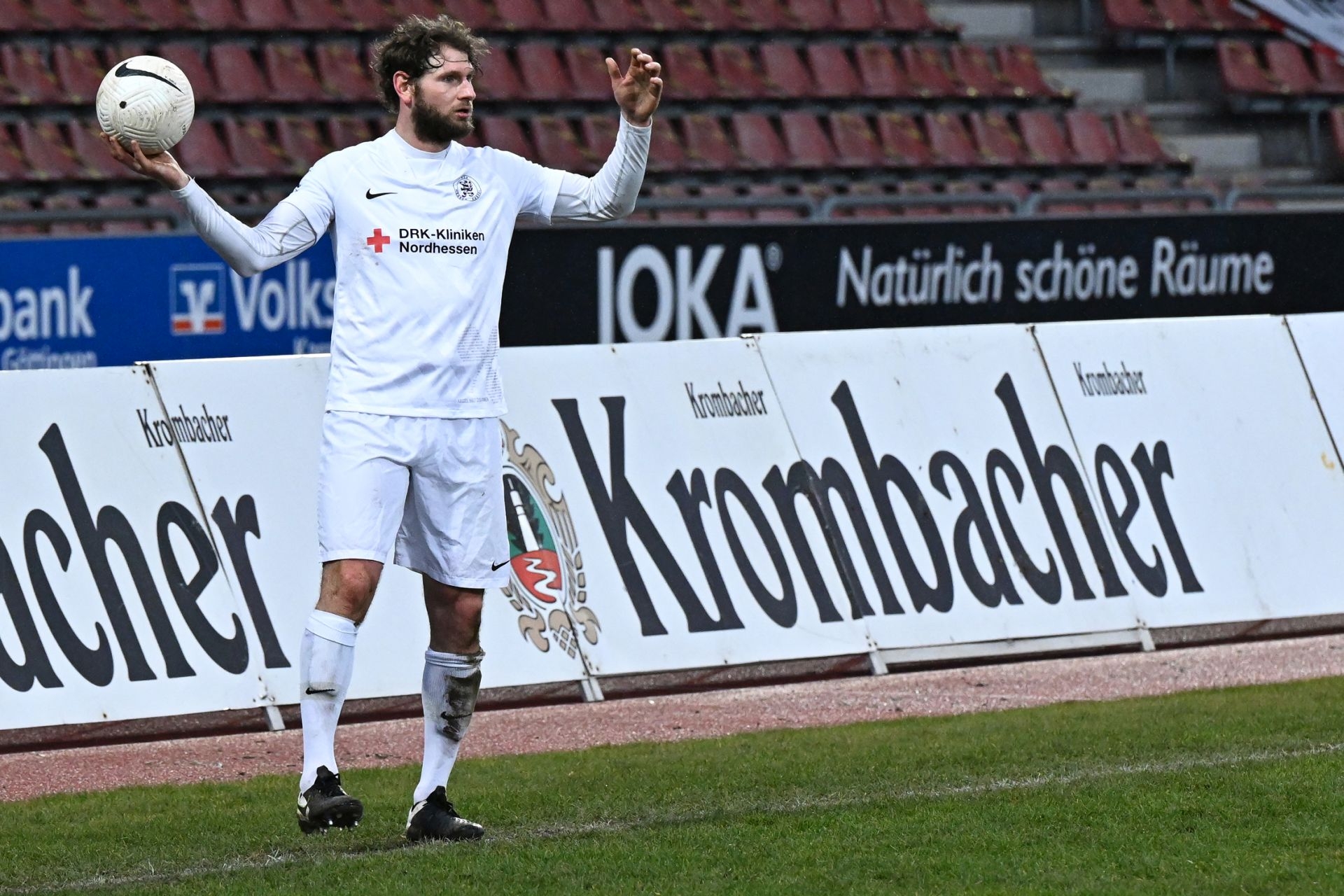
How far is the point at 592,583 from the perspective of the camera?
28.0ft

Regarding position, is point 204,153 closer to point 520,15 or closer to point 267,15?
point 267,15

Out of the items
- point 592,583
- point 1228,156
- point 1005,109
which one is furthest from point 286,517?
point 1228,156

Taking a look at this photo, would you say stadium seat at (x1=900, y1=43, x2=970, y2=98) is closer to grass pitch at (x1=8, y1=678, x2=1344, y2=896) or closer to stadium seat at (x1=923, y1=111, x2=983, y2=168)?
stadium seat at (x1=923, y1=111, x2=983, y2=168)

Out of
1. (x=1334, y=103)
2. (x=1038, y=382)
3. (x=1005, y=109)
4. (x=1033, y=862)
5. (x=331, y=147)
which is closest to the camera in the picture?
(x=1033, y=862)

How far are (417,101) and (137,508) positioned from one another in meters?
2.87

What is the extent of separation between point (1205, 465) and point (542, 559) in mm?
3314

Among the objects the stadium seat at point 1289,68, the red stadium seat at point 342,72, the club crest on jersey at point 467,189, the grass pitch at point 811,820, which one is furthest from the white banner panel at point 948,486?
the stadium seat at point 1289,68

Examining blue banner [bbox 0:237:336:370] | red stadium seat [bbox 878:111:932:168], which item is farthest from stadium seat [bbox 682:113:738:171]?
blue banner [bbox 0:237:336:370]

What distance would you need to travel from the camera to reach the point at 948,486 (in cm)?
934

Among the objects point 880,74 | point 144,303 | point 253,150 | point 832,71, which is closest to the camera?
A: point 144,303

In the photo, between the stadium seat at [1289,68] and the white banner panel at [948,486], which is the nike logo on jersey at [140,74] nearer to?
the white banner panel at [948,486]

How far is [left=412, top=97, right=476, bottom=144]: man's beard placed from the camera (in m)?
5.69

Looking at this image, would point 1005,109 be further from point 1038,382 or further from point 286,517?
point 286,517

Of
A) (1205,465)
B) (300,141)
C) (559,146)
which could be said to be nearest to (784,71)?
(559,146)
